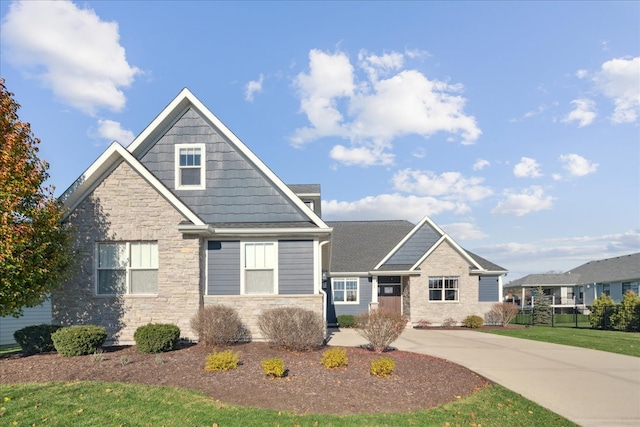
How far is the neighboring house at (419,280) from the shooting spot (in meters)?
22.9

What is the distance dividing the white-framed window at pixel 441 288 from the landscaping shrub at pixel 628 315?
9.85 meters

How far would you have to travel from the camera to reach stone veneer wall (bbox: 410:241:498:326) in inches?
896

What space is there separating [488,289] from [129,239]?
20.0 meters

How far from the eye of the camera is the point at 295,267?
43.6ft

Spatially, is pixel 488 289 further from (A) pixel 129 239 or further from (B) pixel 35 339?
(B) pixel 35 339

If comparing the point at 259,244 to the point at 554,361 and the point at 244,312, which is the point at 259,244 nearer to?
the point at 244,312

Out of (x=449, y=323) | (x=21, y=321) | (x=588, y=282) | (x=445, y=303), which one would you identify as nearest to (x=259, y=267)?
(x=21, y=321)

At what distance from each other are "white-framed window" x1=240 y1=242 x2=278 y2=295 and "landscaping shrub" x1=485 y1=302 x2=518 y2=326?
15.4 meters

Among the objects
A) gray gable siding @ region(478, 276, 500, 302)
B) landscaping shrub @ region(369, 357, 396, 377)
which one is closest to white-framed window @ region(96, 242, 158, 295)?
landscaping shrub @ region(369, 357, 396, 377)

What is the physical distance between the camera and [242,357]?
33.6 ft

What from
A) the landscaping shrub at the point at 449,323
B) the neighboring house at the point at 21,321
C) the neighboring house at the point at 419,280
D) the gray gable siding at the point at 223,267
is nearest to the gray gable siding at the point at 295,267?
the gray gable siding at the point at 223,267

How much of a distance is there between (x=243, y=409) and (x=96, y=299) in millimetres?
7633

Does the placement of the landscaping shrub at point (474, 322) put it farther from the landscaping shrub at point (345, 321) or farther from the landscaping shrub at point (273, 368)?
the landscaping shrub at point (273, 368)

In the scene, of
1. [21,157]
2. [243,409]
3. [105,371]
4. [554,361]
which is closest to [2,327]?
[21,157]
